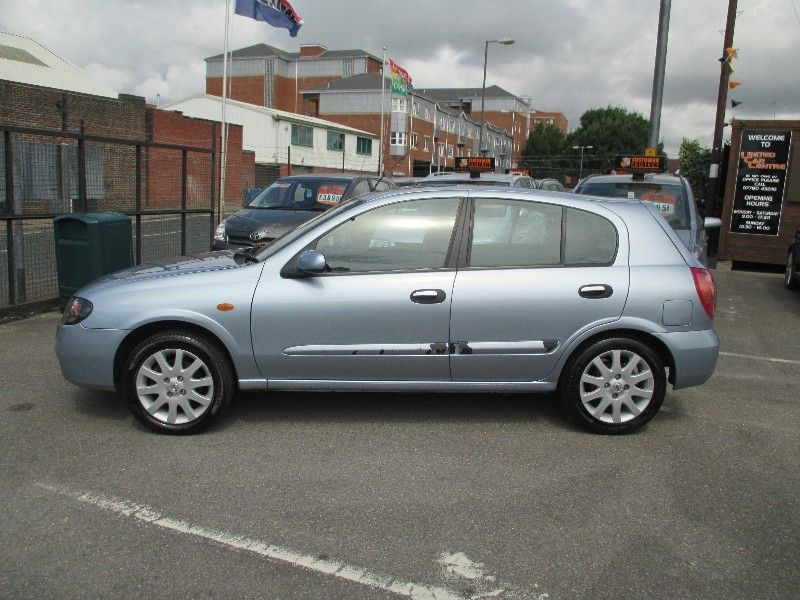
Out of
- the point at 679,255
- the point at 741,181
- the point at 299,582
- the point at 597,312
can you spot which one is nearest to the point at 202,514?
the point at 299,582

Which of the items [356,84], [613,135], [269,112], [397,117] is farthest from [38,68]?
[613,135]

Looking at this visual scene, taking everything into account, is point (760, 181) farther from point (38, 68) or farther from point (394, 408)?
point (38, 68)

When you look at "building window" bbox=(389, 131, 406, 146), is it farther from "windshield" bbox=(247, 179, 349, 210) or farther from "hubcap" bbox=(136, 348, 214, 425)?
"hubcap" bbox=(136, 348, 214, 425)

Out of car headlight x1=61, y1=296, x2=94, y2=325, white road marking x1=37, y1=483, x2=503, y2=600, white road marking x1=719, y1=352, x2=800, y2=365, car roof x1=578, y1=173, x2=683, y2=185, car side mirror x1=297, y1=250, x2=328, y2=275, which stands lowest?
white road marking x1=37, y1=483, x2=503, y2=600

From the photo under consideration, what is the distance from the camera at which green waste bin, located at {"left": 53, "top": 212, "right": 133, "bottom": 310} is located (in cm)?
764

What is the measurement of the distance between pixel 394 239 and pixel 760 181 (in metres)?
12.3

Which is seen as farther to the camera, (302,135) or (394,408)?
(302,135)

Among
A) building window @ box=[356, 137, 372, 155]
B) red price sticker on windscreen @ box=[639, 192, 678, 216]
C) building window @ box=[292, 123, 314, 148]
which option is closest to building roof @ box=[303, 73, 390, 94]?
building window @ box=[356, 137, 372, 155]

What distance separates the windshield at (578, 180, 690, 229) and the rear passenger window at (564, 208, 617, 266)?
4319 mm

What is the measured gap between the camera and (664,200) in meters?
9.16

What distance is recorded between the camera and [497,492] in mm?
3791

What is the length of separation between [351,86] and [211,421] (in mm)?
70382

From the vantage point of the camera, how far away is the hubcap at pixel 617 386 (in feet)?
14.9

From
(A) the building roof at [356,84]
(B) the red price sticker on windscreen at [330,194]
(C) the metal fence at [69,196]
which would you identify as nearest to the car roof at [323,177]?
(B) the red price sticker on windscreen at [330,194]
